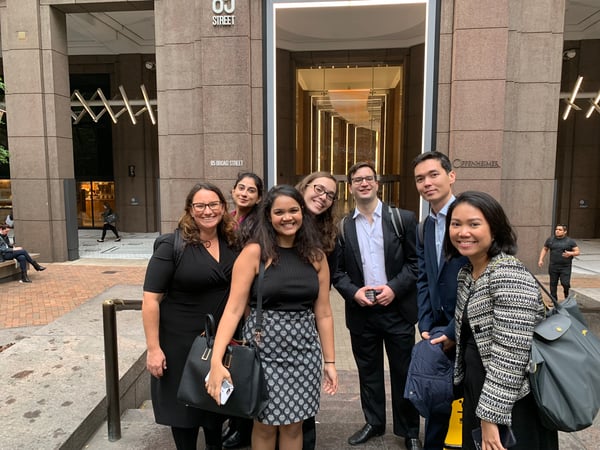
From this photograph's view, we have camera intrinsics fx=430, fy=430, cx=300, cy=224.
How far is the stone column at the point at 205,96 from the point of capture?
986 cm

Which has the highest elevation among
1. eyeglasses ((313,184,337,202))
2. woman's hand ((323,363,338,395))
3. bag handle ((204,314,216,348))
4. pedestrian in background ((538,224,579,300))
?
eyeglasses ((313,184,337,202))

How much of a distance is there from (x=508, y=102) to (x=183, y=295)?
959cm

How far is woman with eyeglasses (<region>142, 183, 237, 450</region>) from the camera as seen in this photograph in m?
2.62

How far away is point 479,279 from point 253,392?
1.29 meters

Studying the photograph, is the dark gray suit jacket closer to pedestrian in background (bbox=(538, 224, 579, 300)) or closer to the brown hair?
the brown hair

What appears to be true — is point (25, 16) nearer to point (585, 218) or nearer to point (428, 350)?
point (428, 350)

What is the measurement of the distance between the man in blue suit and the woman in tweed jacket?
593mm

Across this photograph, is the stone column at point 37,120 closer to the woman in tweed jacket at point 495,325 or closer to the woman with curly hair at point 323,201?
the woman with curly hair at point 323,201

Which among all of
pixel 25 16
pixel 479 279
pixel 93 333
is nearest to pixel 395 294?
pixel 479 279

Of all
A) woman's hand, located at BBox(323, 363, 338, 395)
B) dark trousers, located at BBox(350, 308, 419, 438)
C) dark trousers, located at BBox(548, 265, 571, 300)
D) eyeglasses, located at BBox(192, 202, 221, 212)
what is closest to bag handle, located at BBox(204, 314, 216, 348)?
eyeglasses, located at BBox(192, 202, 221, 212)

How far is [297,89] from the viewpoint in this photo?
649 inches

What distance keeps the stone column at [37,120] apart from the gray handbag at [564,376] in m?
12.7

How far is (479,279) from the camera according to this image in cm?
202

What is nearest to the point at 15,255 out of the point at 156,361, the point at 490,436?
the point at 156,361
